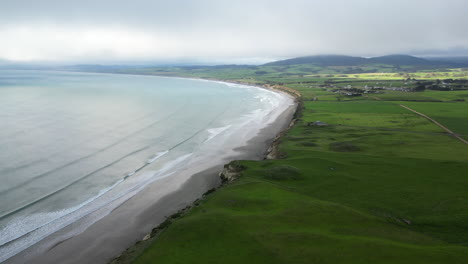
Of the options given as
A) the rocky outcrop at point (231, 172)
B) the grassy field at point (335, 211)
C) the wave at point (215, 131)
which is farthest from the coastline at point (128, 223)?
the wave at point (215, 131)

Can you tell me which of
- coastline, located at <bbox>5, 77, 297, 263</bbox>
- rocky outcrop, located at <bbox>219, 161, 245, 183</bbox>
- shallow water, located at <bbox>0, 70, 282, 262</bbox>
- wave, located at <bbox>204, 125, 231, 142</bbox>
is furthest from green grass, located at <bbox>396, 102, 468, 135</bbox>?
coastline, located at <bbox>5, 77, 297, 263</bbox>

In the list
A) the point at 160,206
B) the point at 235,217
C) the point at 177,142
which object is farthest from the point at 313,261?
the point at 177,142

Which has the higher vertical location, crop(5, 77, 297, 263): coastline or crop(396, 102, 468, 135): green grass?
crop(396, 102, 468, 135): green grass

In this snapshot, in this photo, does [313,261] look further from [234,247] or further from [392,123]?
[392,123]

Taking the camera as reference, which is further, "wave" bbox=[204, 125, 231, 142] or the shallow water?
"wave" bbox=[204, 125, 231, 142]

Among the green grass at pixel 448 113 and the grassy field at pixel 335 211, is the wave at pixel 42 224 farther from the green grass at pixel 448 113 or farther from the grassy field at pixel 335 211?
the green grass at pixel 448 113

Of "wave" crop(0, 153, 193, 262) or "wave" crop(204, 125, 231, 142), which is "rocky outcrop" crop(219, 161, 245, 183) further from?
"wave" crop(204, 125, 231, 142)

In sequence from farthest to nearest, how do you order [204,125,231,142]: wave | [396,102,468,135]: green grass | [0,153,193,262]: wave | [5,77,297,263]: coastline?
[204,125,231,142]: wave → [396,102,468,135]: green grass → [0,153,193,262]: wave → [5,77,297,263]: coastline
